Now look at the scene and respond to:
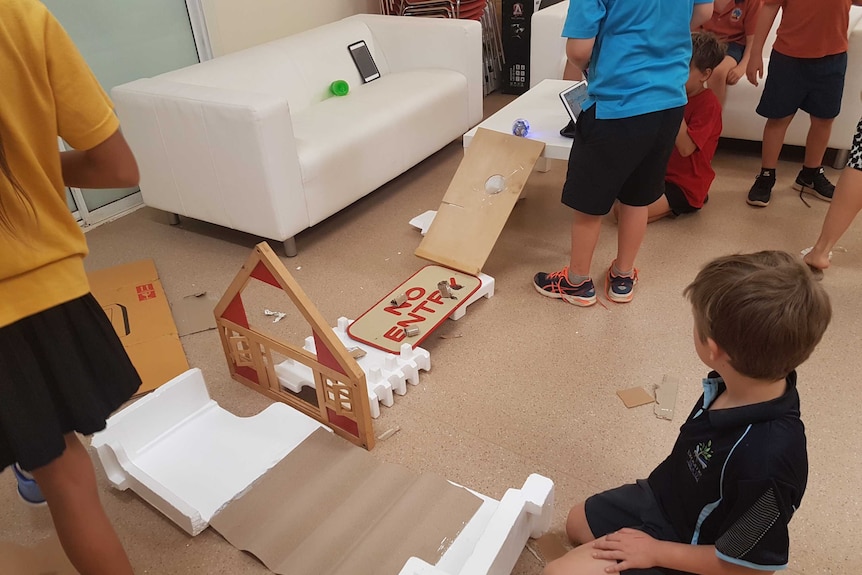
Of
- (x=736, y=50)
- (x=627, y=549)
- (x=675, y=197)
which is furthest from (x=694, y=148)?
(x=627, y=549)

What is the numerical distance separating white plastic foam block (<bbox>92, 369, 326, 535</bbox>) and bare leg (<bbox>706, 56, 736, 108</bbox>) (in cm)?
223

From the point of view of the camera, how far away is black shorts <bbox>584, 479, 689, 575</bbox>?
1083mm

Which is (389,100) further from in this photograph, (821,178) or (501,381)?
(821,178)

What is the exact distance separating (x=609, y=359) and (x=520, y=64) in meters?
2.70

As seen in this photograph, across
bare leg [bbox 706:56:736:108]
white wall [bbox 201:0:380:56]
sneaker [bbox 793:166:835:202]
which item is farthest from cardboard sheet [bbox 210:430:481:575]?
white wall [bbox 201:0:380:56]

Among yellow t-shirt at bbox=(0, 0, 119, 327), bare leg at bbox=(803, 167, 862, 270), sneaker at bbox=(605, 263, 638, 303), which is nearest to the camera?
yellow t-shirt at bbox=(0, 0, 119, 327)

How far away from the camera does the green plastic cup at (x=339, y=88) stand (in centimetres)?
298

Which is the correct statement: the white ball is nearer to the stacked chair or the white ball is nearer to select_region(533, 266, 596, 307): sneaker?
select_region(533, 266, 596, 307): sneaker

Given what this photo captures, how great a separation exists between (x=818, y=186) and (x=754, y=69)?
542 mm

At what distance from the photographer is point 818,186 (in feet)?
8.50

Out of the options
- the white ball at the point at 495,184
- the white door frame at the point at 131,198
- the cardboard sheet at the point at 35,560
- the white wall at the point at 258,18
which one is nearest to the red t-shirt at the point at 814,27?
the white ball at the point at 495,184

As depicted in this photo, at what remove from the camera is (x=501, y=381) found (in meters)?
1.75

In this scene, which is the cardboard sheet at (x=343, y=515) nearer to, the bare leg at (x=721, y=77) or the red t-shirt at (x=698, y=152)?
the red t-shirt at (x=698, y=152)

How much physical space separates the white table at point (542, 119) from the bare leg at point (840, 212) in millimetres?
829
